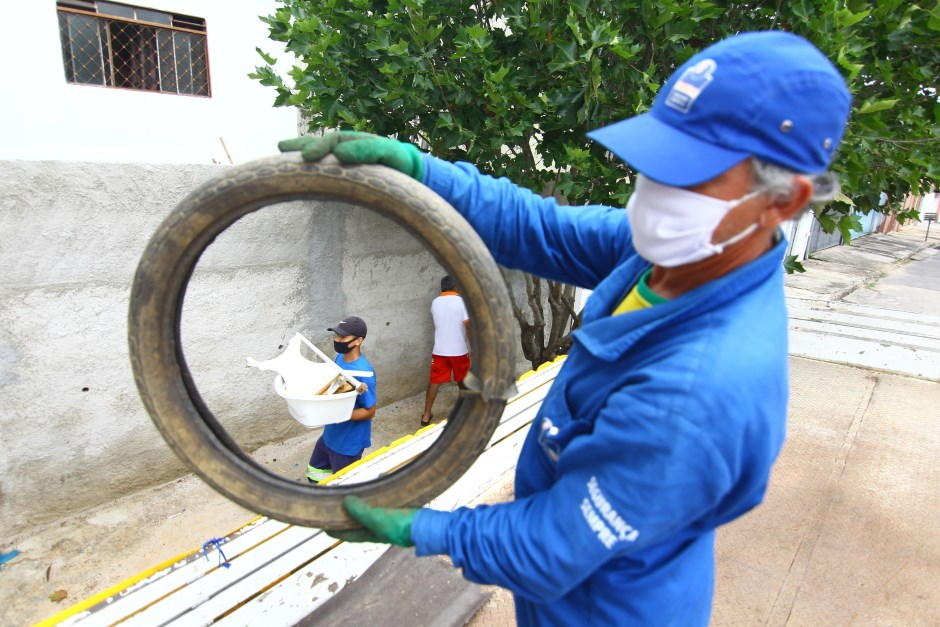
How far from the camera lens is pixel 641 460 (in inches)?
38.7

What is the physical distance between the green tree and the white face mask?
2.50 meters

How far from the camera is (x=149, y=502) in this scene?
403cm

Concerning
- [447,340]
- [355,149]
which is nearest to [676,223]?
[355,149]

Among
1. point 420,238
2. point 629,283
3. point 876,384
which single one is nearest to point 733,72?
point 629,283

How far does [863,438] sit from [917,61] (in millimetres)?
2499

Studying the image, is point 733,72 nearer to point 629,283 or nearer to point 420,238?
point 629,283

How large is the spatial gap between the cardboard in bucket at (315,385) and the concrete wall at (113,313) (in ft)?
3.16

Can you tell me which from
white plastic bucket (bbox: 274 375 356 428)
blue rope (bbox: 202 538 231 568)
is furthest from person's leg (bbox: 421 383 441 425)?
blue rope (bbox: 202 538 231 568)

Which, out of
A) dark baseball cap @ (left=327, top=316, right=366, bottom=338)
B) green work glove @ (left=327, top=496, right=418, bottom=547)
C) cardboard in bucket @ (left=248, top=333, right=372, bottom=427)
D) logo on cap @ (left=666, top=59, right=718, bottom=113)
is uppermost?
logo on cap @ (left=666, top=59, right=718, bottom=113)

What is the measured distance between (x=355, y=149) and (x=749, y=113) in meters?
0.78

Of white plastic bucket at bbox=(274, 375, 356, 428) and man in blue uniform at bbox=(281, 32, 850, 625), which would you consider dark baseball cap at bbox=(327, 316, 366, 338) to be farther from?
man in blue uniform at bbox=(281, 32, 850, 625)

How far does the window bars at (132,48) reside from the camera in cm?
524

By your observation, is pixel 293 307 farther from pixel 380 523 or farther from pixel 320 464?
pixel 380 523

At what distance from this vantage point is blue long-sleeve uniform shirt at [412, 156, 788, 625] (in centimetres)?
97
